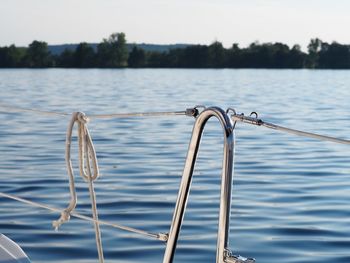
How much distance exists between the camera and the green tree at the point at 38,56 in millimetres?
96312

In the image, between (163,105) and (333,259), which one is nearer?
(333,259)

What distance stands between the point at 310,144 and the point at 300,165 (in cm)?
321

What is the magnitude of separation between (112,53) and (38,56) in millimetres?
11789

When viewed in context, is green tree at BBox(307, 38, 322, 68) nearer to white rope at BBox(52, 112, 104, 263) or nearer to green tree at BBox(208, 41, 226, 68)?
green tree at BBox(208, 41, 226, 68)

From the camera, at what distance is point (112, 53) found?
106688 mm

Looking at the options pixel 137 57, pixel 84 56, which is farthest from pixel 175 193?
pixel 137 57

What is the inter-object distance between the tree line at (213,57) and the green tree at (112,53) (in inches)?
218

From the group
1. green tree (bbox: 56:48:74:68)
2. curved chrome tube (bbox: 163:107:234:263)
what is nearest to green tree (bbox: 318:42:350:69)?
green tree (bbox: 56:48:74:68)

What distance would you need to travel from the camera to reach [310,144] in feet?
49.2

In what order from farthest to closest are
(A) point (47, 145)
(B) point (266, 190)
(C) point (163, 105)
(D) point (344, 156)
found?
(C) point (163, 105)
(A) point (47, 145)
(D) point (344, 156)
(B) point (266, 190)

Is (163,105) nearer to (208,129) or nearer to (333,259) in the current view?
(208,129)

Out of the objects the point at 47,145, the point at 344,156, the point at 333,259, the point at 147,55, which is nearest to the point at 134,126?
the point at 47,145

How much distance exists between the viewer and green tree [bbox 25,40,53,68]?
316 feet

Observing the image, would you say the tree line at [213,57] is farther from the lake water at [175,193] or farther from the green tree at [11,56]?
the lake water at [175,193]
